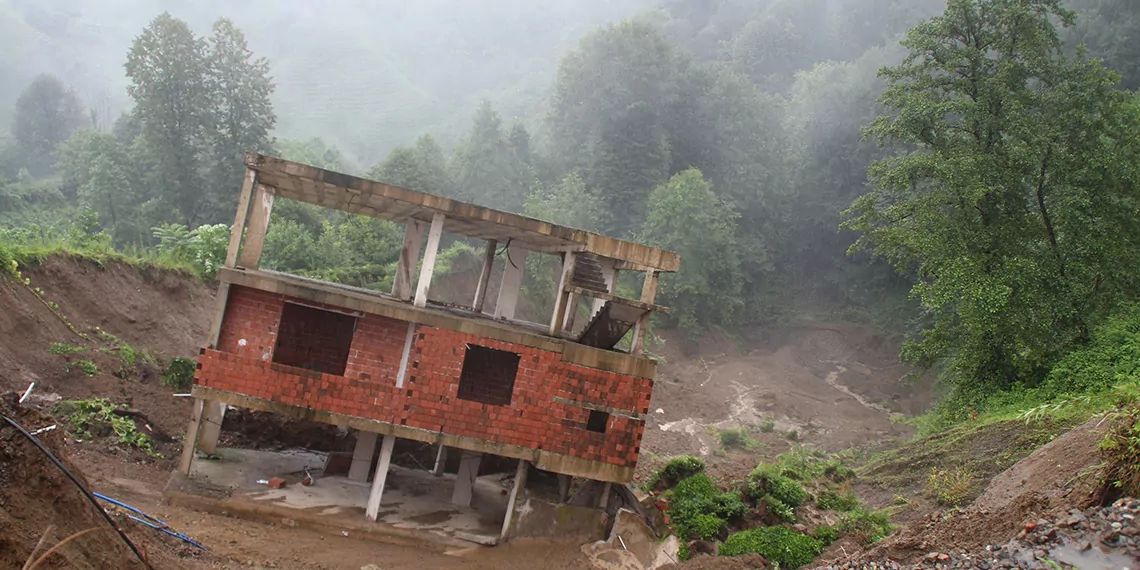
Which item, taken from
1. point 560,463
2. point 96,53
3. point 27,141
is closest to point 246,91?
point 560,463

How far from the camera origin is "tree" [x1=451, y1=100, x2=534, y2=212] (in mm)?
45562

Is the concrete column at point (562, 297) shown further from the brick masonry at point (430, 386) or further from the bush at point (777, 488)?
the bush at point (777, 488)

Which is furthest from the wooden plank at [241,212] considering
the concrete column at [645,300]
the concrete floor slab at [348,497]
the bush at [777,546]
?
the bush at [777,546]

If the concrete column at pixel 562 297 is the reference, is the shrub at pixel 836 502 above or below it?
below

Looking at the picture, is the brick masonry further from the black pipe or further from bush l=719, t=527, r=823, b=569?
the black pipe

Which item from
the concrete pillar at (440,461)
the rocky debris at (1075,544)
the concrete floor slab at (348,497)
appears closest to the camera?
the rocky debris at (1075,544)

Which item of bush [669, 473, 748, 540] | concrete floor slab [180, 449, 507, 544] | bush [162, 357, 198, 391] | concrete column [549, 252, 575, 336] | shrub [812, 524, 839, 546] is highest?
concrete column [549, 252, 575, 336]

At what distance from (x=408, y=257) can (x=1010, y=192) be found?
15021mm

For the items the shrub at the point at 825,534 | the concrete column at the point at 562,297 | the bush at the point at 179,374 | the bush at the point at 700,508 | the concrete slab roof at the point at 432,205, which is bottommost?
the bush at the point at 179,374

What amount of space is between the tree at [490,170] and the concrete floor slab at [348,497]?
30.6 metres

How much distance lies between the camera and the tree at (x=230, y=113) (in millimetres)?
32938

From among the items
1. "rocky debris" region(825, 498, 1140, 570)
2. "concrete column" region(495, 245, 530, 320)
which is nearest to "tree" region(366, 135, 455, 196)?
"concrete column" region(495, 245, 530, 320)

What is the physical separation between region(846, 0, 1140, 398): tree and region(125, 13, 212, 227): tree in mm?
30256

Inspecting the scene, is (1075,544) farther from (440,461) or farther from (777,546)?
(440,461)
